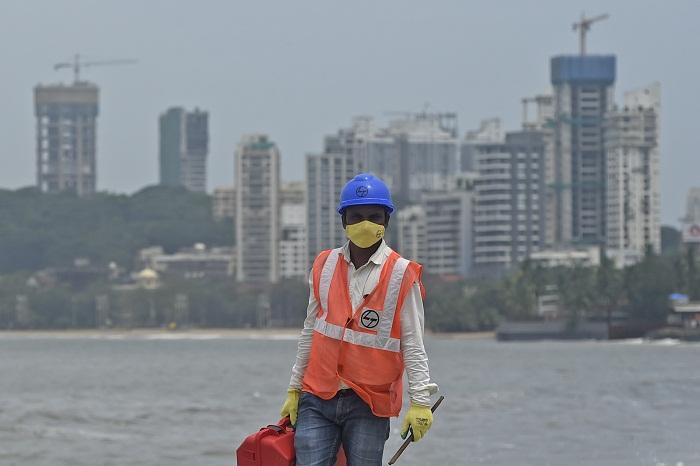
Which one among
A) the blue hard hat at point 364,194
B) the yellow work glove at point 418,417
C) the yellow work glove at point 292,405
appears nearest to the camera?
the yellow work glove at point 418,417

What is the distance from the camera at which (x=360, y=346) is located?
10680 millimetres

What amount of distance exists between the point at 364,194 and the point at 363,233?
19 centimetres

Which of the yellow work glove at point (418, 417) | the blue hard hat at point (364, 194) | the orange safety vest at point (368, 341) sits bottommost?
the yellow work glove at point (418, 417)

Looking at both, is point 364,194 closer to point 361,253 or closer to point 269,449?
point 361,253

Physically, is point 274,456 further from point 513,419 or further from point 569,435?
point 513,419

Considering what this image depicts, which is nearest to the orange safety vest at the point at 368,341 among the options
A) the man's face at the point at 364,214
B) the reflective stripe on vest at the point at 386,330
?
the reflective stripe on vest at the point at 386,330

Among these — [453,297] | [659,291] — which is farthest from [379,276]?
[453,297]

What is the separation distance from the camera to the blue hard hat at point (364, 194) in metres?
10.7

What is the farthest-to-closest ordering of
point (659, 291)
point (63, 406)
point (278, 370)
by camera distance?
1. point (659, 291)
2. point (278, 370)
3. point (63, 406)

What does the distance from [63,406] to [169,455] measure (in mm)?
17751

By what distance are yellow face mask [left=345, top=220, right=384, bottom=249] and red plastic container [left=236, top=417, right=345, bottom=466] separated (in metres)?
1.01

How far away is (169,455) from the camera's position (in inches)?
1072

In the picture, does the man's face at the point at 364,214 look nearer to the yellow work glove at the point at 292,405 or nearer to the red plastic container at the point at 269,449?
the yellow work glove at the point at 292,405

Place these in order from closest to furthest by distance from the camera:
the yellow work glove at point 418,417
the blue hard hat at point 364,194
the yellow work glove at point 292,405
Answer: the yellow work glove at point 418,417, the blue hard hat at point 364,194, the yellow work glove at point 292,405
